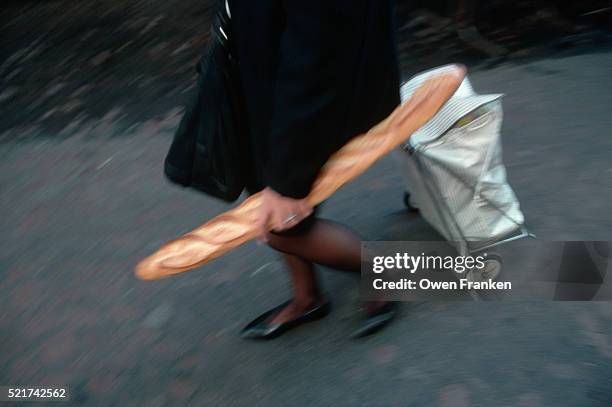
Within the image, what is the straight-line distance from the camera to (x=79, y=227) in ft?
12.2

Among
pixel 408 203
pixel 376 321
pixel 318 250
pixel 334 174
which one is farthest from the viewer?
pixel 408 203

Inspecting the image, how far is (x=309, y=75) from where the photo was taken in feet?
6.03

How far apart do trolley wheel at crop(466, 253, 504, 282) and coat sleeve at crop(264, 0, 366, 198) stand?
964mm

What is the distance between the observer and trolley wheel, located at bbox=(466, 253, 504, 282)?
2662 mm

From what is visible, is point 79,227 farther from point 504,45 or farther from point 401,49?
point 504,45

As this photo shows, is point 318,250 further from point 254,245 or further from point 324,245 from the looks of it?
point 254,245

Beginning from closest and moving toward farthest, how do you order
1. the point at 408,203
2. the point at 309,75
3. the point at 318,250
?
the point at 309,75 < the point at 318,250 < the point at 408,203

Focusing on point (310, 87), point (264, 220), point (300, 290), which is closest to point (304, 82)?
point (310, 87)

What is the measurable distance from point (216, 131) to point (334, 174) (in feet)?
1.34

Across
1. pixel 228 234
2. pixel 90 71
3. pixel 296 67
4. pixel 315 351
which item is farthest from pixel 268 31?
pixel 90 71

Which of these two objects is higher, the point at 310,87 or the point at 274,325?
the point at 310,87

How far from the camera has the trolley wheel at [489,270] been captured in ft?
8.73

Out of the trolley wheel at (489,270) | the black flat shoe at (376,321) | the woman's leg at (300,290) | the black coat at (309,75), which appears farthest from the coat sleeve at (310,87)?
the trolley wheel at (489,270)

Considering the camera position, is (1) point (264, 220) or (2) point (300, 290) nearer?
(1) point (264, 220)
